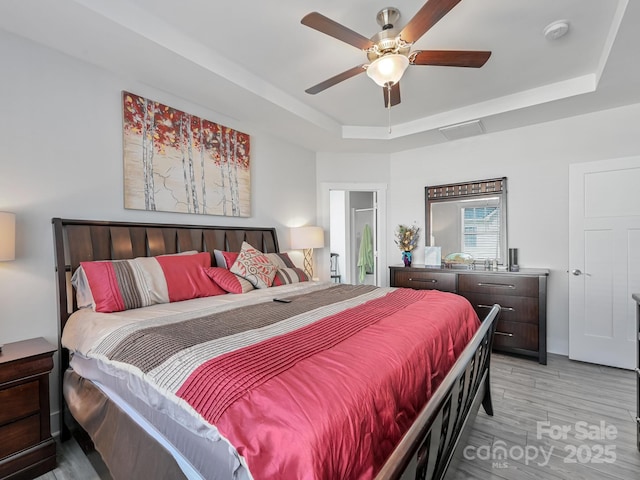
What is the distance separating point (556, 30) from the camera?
6.98 ft

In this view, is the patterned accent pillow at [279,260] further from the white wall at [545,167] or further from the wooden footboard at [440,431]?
the white wall at [545,167]

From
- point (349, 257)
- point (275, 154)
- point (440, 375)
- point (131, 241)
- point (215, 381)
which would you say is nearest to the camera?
point (215, 381)

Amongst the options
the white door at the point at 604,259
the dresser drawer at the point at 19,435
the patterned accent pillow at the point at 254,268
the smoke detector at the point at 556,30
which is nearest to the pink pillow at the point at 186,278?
the patterned accent pillow at the point at 254,268

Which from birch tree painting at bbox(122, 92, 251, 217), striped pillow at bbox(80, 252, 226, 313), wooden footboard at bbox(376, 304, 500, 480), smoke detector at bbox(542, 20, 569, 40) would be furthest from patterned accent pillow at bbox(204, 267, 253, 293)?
smoke detector at bbox(542, 20, 569, 40)

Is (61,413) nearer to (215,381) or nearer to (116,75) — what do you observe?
(215,381)

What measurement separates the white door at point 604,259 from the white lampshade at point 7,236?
15.3ft

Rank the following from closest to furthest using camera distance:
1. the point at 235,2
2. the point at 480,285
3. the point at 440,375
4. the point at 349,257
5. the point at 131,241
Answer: the point at 440,375, the point at 235,2, the point at 131,241, the point at 480,285, the point at 349,257

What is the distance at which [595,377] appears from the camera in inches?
112

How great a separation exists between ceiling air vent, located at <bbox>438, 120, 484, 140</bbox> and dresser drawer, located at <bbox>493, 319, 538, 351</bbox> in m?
2.18

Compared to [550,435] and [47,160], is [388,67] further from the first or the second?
[550,435]

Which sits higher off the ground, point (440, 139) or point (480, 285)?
point (440, 139)

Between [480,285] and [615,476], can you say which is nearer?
[615,476]

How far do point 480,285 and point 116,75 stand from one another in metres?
4.00

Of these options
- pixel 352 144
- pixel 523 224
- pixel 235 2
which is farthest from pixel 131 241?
pixel 523 224
